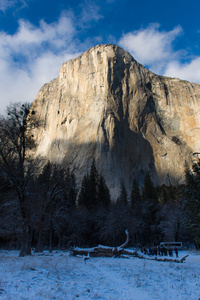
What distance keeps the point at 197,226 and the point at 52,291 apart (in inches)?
663

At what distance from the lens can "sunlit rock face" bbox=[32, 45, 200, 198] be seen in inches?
2972

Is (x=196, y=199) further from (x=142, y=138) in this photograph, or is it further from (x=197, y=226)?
(x=142, y=138)

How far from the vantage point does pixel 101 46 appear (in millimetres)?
86625

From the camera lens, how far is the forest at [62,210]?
47.8 ft

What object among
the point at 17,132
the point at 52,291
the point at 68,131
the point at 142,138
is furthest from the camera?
the point at 142,138

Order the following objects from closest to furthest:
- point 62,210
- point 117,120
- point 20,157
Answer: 1. point 20,157
2. point 62,210
3. point 117,120

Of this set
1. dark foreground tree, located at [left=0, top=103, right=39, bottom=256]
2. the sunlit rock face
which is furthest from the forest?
the sunlit rock face

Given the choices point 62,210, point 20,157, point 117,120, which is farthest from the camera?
point 117,120

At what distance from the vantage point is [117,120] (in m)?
80.3

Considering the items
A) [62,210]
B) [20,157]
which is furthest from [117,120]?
[20,157]

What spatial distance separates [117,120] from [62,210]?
51.6 m

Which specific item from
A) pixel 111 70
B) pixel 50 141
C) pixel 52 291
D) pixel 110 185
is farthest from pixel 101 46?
pixel 52 291

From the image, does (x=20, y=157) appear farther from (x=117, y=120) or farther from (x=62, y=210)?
(x=117, y=120)

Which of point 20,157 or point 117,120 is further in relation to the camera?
point 117,120
